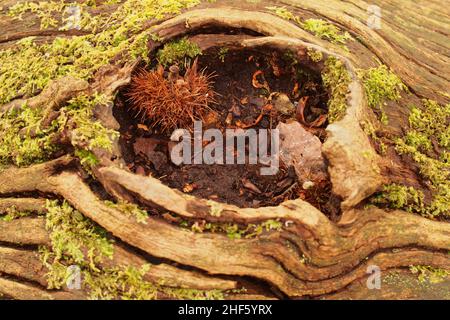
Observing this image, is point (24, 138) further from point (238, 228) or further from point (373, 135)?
point (373, 135)

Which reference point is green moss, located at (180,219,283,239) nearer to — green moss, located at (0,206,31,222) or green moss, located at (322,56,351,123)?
green moss, located at (322,56,351,123)

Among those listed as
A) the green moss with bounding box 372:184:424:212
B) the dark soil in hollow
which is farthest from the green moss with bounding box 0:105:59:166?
the green moss with bounding box 372:184:424:212

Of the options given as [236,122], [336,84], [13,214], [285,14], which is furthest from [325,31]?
[13,214]

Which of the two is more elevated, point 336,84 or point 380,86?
point 380,86

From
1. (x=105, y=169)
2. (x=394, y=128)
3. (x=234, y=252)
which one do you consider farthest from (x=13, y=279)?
(x=394, y=128)

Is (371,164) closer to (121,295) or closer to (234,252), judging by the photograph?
(234,252)

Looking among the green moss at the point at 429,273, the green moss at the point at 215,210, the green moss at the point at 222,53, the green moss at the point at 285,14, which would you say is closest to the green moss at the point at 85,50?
the green moss at the point at 222,53
